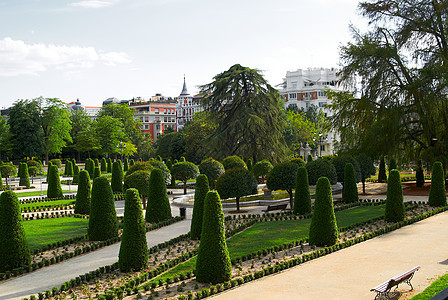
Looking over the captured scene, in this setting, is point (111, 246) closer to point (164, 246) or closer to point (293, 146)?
point (164, 246)

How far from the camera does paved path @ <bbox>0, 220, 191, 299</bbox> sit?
10273mm

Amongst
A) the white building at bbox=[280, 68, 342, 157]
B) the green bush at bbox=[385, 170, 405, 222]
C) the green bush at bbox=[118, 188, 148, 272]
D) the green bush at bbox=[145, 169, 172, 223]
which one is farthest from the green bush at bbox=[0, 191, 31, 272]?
the white building at bbox=[280, 68, 342, 157]

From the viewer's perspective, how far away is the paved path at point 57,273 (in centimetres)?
1027

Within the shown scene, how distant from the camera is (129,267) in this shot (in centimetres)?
1113

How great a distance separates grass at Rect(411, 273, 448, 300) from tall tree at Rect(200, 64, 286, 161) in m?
28.9

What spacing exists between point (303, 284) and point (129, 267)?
437cm

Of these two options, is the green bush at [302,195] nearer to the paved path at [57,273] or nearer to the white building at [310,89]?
the paved path at [57,273]

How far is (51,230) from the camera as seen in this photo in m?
17.1

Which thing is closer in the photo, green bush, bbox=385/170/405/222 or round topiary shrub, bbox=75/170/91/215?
green bush, bbox=385/170/405/222

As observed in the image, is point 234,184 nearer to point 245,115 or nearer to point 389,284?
point 389,284

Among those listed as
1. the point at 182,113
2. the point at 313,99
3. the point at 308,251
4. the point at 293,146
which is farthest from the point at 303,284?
the point at 182,113

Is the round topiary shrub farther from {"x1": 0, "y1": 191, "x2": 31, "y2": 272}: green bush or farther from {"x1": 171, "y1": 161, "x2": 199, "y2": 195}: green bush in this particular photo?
{"x1": 0, "y1": 191, "x2": 31, "y2": 272}: green bush

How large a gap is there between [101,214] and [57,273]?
3.57 metres

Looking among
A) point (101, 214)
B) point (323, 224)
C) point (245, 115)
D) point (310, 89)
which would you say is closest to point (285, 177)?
point (323, 224)
